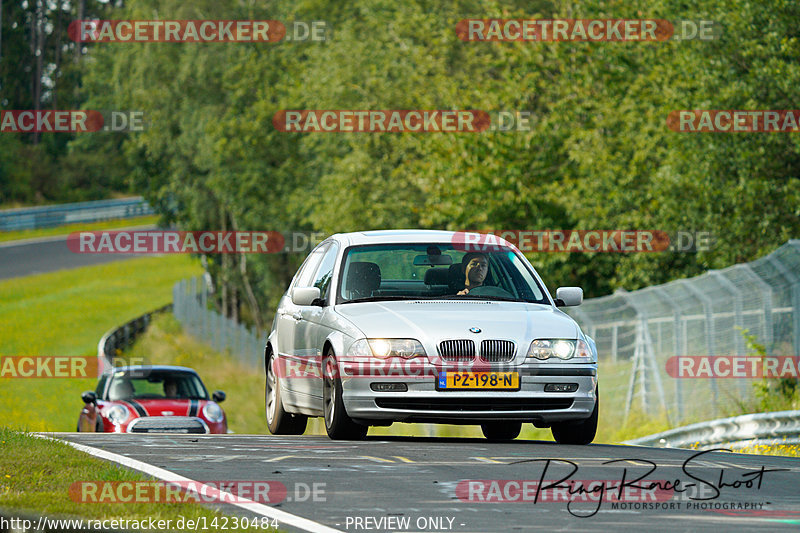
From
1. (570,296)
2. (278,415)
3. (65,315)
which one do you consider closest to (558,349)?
(570,296)

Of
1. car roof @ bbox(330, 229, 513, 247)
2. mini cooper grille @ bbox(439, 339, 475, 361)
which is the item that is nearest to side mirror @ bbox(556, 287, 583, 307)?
car roof @ bbox(330, 229, 513, 247)

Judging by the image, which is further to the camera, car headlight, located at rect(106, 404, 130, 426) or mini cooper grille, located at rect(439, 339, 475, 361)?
car headlight, located at rect(106, 404, 130, 426)

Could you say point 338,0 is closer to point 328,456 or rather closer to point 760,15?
point 760,15

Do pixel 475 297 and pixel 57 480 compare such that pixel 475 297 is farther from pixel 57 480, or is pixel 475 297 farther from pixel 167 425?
pixel 167 425

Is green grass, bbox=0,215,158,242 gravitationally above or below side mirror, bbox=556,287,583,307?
below

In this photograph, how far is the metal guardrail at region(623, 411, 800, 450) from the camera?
47.5 ft

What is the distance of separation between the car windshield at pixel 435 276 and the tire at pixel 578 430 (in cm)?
110

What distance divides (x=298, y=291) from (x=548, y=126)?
24436 mm

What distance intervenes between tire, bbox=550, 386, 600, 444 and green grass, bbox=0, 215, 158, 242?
217 feet

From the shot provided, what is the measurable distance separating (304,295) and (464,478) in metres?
3.68

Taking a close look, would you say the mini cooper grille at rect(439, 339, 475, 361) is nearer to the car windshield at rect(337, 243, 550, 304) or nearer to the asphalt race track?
the asphalt race track

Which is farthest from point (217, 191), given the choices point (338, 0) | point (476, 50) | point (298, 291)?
point (298, 291)

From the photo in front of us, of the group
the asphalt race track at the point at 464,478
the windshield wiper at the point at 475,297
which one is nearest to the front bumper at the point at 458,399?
the asphalt race track at the point at 464,478

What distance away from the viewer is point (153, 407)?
20344mm
